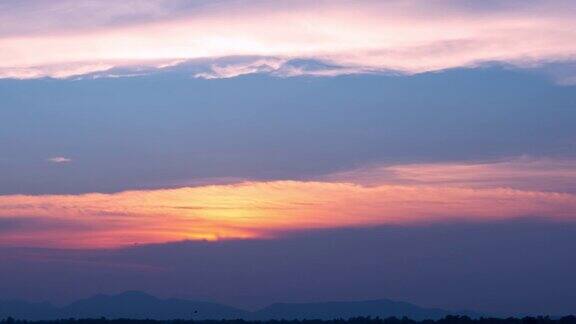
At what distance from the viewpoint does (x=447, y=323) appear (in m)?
91.9

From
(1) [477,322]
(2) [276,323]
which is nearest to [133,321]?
(2) [276,323]

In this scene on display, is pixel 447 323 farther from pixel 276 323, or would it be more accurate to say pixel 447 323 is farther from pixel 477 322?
pixel 276 323

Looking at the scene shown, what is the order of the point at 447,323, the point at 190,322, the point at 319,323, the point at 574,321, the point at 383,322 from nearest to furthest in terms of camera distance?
the point at 574,321 < the point at 447,323 < the point at 383,322 < the point at 319,323 < the point at 190,322

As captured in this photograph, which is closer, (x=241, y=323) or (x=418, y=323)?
(x=418, y=323)

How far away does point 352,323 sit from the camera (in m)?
103

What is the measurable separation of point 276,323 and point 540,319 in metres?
34.4

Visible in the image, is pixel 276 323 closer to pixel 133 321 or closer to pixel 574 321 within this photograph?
pixel 133 321

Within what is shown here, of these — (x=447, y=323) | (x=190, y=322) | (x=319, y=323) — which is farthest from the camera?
(x=190, y=322)

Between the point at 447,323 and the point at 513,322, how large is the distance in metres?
6.35

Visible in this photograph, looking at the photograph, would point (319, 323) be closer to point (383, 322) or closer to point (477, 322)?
point (383, 322)

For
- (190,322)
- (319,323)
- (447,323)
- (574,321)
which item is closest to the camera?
(574,321)

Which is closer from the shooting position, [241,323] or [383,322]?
[383,322]

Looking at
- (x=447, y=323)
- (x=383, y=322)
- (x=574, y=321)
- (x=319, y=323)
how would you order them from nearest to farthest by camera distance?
(x=574, y=321), (x=447, y=323), (x=383, y=322), (x=319, y=323)

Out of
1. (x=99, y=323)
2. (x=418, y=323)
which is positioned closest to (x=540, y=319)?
(x=418, y=323)
